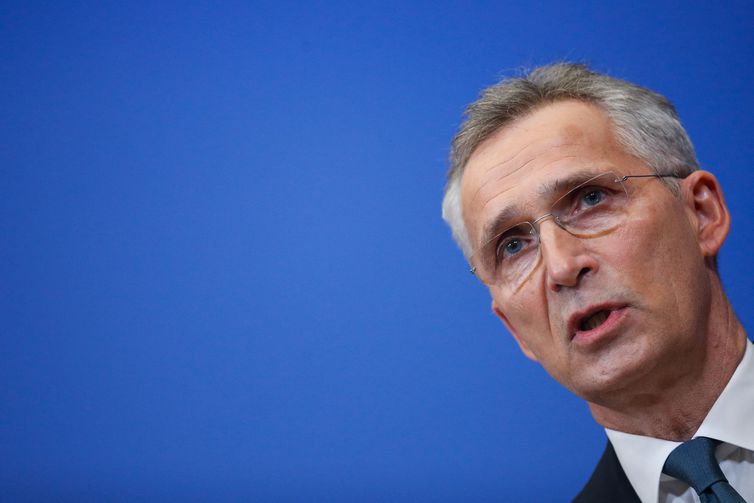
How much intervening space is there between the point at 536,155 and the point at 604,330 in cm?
37

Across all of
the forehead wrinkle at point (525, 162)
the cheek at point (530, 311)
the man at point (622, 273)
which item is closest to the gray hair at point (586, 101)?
the man at point (622, 273)

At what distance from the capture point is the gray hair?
138cm

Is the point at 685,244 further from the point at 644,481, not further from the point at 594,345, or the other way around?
the point at 644,481

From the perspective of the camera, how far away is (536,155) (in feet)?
4.48

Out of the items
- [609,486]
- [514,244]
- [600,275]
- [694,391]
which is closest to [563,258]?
[600,275]

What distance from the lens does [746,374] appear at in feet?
4.03

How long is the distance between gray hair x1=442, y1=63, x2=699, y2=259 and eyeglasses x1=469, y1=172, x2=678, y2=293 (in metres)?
0.07

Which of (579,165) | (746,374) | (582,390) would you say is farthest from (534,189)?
(746,374)

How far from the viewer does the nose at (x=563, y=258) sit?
121 cm

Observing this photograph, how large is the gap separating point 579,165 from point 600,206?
9cm

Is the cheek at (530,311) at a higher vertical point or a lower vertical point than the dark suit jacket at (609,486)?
higher

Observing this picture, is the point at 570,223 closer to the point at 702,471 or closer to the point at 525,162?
the point at 525,162

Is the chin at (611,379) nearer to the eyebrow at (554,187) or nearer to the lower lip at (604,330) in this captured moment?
the lower lip at (604,330)

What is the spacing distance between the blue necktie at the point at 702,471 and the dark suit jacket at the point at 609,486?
160 mm
